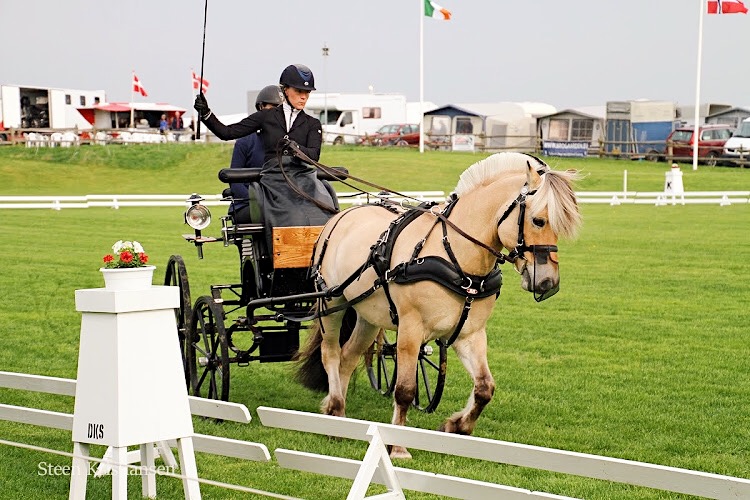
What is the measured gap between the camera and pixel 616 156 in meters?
54.6

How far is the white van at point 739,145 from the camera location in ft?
157

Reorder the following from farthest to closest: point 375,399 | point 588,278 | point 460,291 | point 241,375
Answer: point 588,278 → point 241,375 → point 375,399 → point 460,291

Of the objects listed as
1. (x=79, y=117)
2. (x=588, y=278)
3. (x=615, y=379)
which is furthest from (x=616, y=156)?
(x=615, y=379)

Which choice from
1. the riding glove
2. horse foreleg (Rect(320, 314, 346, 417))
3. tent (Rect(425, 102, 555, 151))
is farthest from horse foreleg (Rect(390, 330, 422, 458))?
tent (Rect(425, 102, 555, 151))

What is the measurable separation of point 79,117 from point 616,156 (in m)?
32.3

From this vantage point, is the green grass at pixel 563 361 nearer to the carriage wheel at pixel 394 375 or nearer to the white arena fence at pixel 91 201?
the carriage wheel at pixel 394 375

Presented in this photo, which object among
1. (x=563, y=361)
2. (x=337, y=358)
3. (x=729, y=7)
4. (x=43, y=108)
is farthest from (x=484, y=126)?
(x=337, y=358)

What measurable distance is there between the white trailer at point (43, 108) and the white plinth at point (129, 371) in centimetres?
5953

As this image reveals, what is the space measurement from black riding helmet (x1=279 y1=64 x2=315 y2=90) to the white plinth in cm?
314

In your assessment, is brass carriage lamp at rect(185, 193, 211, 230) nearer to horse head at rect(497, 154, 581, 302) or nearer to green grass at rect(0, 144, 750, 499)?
green grass at rect(0, 144, 750, 499)

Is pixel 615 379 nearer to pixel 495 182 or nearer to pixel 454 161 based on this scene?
pixel 495 182

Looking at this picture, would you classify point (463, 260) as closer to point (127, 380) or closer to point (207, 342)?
point (127, 380)

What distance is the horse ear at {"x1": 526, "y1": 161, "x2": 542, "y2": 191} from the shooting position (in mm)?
7051

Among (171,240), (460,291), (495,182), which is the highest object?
(495,182)
